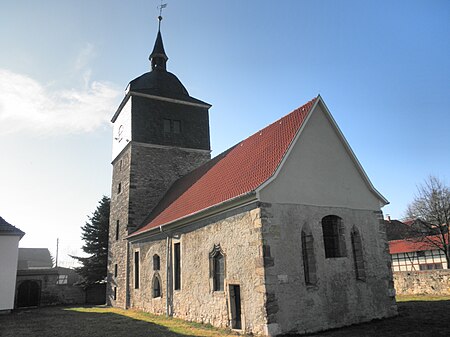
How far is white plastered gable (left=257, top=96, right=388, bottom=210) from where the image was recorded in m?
10.2

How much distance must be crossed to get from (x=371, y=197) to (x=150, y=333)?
27.0ft

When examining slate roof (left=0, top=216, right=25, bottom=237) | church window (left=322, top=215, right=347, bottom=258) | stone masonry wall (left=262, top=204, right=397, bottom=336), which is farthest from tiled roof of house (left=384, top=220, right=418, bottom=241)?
slate roof (left=0, top=216, right=25, bottom=237)

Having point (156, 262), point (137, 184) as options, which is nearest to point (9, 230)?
point (137, 184)

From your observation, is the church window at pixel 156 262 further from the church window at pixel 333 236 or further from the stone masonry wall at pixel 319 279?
the church window at pixel 333 236

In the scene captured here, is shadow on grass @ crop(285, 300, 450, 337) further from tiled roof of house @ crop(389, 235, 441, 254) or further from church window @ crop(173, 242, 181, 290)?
tiled roof of house @ crop(389, 235, 441, 254)

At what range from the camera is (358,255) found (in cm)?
1105

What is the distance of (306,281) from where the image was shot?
9859 millimetres

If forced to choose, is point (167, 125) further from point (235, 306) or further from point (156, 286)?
point (235, 306)

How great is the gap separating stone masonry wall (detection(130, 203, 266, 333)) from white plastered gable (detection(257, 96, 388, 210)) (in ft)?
4.12

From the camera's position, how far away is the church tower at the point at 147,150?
1934cm

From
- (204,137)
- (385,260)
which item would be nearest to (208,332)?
(385,260)

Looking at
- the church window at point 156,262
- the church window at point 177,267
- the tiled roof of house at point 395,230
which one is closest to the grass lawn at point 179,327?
the church window at point 177,267

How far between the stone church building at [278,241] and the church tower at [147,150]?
358 cm

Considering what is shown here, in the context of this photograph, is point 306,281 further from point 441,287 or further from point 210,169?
point 441,287
